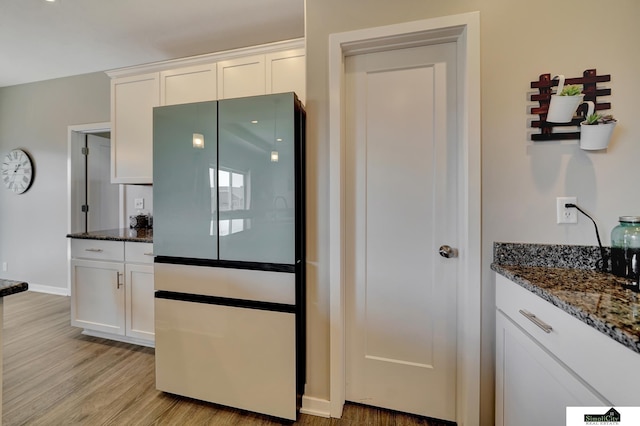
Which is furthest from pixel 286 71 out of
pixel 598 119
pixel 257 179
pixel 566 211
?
pixel 566 211

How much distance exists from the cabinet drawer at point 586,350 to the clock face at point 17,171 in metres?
5.39

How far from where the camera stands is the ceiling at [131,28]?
204 centimetres

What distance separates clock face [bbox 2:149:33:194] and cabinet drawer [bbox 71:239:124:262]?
2.10 metres

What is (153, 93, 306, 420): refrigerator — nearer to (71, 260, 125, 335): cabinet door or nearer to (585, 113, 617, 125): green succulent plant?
(71, 260, 125, 335): cabinet door

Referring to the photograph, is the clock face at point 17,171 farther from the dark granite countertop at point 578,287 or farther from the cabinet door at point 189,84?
the dark granite countertop at point 578,287

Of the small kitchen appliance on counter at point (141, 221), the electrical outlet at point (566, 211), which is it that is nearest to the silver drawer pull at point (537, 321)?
the electrical outlet at point (566, 211)

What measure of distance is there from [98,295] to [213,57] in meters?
2.33

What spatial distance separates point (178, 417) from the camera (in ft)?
5.07

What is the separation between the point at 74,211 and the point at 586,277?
189 inches

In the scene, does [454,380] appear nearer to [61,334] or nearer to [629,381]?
[629,381]

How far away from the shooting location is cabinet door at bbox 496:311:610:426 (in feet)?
2.79

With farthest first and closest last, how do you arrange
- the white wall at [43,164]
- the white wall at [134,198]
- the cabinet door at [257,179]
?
the white wall at [43,164] < the white wall at [134,198] < the cabinet door at [257,179]

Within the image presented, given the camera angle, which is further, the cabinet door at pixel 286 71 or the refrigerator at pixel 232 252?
the cabinet door at pixel 286 71

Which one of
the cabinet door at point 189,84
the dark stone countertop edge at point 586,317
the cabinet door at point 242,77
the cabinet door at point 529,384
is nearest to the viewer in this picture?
the dark stone countertop edge at point 586,317
